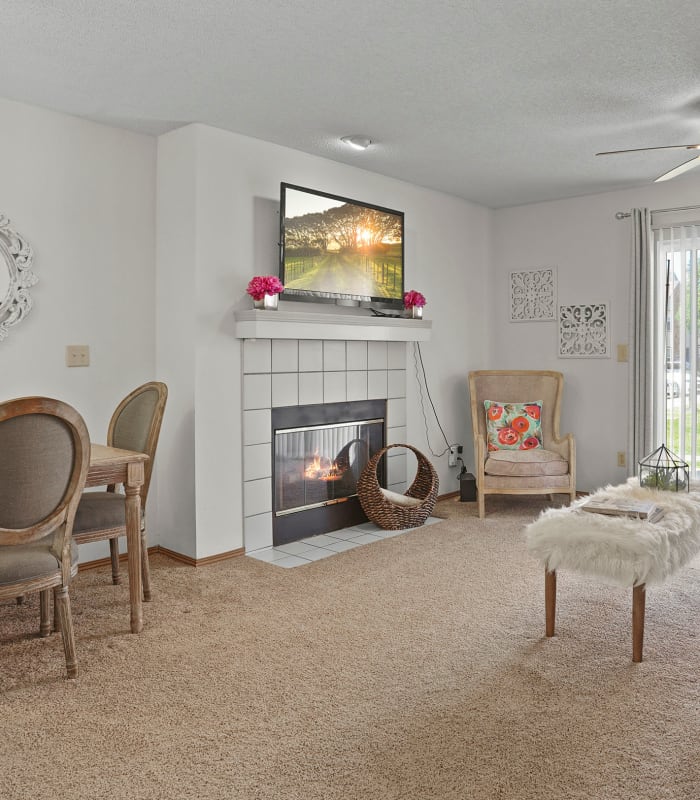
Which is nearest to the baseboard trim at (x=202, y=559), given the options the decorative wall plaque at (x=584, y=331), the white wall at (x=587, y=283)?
the white wall at (x=587, y=283)

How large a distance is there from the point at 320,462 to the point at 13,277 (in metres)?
2.06

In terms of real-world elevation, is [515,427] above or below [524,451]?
above

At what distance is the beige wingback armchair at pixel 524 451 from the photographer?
468cm

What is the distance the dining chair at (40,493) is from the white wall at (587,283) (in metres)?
4.08

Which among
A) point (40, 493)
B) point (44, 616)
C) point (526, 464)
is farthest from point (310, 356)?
point (40, 493)

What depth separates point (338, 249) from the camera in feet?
14.3

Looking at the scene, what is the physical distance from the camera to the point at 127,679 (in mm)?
2404

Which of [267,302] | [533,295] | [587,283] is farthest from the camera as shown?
[533,295]

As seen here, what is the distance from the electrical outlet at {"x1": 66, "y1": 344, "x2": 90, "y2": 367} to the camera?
3.58 meters

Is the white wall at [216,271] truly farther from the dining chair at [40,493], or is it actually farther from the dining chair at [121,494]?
the dining chair at [40,493]

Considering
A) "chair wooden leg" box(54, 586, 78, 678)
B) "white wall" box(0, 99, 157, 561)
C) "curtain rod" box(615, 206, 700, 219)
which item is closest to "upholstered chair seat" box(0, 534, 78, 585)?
"chair wooden leg" box(54, 586, 78, 678)

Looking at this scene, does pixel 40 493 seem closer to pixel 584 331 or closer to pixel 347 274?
pixel 347 274

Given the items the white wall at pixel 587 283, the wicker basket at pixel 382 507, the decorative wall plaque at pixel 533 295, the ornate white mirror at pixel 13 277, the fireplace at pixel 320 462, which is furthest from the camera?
the decorative wall plaque at pixel 533 295

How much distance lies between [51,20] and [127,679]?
236 cm
